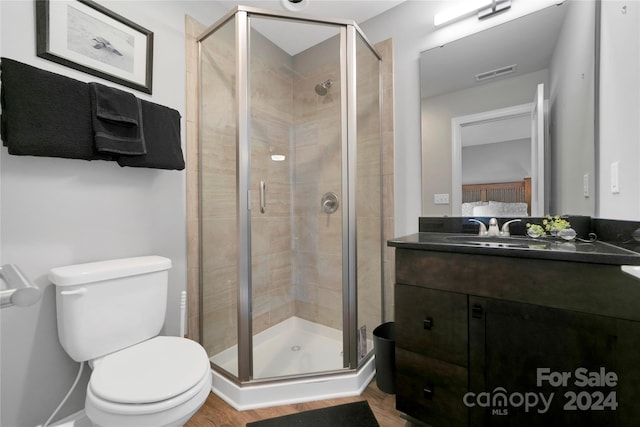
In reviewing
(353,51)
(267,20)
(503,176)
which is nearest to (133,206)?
(267,20)

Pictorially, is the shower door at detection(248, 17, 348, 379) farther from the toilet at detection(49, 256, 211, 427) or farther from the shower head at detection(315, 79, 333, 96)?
the toilet at detection(49, 256, 211, 427)

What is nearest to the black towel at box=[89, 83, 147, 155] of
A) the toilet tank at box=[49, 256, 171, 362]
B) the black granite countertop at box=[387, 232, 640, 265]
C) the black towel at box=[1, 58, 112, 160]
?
the black towel at box=[1, 58, 112, 160]

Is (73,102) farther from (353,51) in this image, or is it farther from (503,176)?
(503,176)

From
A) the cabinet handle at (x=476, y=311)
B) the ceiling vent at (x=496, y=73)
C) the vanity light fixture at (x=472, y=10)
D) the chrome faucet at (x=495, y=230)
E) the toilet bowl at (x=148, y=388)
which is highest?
the vanity light fixture at (x=472, y=10)

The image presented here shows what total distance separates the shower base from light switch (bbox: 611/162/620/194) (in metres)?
1.50

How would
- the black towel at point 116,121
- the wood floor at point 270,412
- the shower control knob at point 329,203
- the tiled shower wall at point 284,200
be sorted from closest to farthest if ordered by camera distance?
the black towel at point 116,121 → the wood floor at point 270,412 → the tiled shower wall at point 284,200 → the shower control knob at point 329,203

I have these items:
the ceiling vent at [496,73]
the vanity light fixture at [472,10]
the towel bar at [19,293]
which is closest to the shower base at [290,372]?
the towel bar at [19,293]

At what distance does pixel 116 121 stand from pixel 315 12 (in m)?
1.56

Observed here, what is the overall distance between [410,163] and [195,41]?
163 centimetres

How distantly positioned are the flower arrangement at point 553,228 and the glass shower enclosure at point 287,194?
87 cm

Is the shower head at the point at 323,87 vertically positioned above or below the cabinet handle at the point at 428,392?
above

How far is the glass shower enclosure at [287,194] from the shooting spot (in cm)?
157

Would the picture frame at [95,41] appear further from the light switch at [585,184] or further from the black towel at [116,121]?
the light switch at [585,184]

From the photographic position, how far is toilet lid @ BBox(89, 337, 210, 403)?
3.14ft
